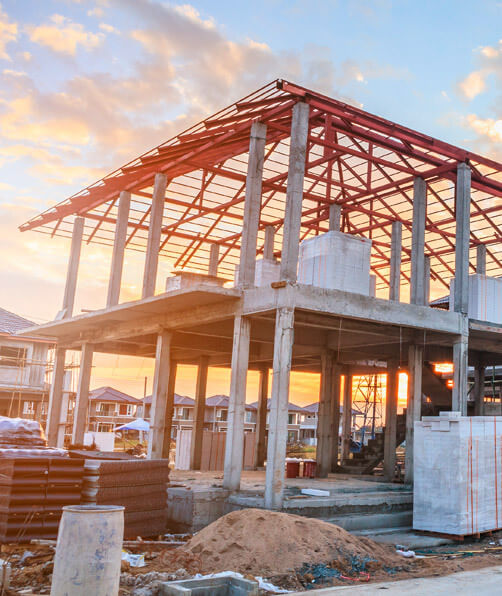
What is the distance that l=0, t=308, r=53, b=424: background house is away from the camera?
34469 millimetres

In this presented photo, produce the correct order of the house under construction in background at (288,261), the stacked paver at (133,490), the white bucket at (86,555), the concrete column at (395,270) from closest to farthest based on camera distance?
the white bucket at (86,555) → the stacked paver at (133,490) → the house under construction in background at (288,261) → the concrete column at (395,270)

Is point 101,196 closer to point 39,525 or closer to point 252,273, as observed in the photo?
point 252,273

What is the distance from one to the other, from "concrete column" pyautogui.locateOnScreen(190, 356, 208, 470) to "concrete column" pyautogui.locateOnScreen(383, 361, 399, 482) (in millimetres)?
7898

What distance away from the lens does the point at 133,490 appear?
44.0ft

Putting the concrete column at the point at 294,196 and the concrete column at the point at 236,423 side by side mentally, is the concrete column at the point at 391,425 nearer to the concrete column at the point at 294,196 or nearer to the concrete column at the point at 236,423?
the concrete column at the point at 236,423

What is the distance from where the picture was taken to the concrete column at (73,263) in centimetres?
2588

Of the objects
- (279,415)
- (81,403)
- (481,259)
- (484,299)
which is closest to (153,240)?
(81,403)

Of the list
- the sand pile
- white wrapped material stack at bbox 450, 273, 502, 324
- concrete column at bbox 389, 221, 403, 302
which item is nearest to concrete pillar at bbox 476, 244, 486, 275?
concrete column at bbox 389, 221, 403, 302

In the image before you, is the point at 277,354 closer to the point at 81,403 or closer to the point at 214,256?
the point at 81,403

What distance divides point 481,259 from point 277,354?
1695 cm

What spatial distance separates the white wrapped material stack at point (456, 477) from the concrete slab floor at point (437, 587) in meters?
4.60

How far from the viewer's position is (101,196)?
25.0 metres

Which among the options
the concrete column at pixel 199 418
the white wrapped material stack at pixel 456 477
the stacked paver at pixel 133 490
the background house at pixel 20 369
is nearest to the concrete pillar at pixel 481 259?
the concrete column at pixel 199 418

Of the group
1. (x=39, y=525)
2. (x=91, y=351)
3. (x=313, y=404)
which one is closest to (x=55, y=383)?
(x=91, y=351)
